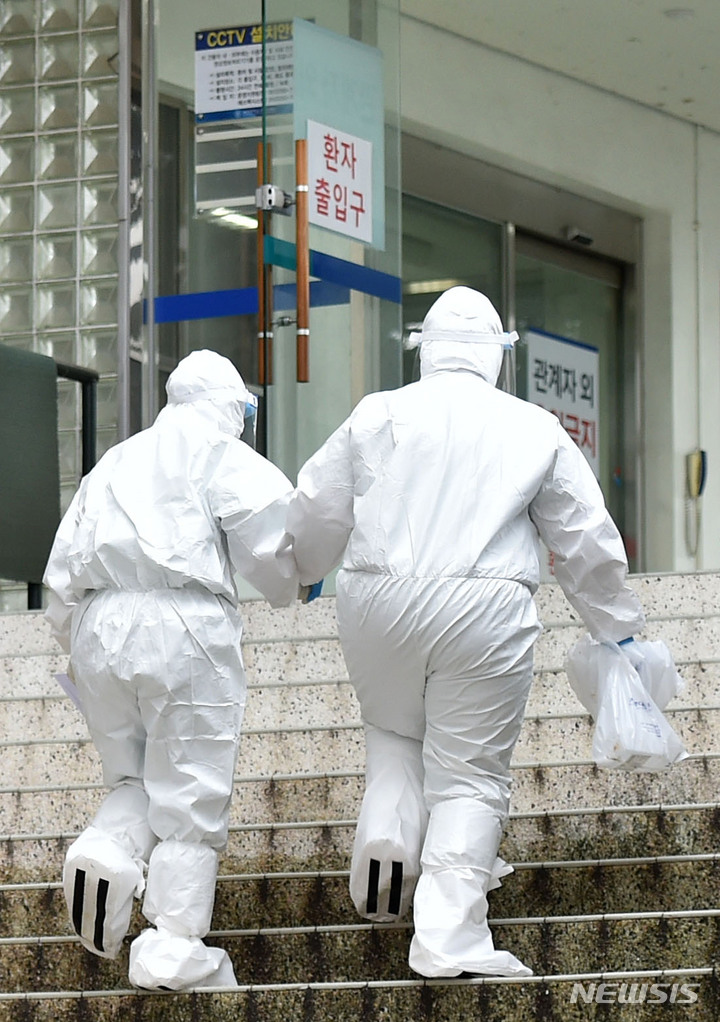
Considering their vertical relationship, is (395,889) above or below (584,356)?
below

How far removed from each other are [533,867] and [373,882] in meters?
0.56

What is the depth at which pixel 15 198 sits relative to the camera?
927 cm

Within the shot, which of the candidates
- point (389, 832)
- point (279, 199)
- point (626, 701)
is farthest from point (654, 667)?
point (279, 199)

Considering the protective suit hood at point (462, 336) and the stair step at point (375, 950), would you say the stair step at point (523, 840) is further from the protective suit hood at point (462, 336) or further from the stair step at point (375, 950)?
the protective suit hood at point (462, 336)

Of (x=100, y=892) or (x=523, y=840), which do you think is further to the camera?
(x=523, y=840)

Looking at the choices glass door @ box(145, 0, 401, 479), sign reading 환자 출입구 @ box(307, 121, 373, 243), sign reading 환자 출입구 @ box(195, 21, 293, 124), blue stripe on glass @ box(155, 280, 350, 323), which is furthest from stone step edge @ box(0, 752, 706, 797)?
sign reading 환자 출입구 @ box(195, 21, 293, 124)

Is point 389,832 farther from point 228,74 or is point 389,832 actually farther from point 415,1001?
point 228,74

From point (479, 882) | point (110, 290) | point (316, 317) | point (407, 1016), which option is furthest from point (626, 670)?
point (110, 290)

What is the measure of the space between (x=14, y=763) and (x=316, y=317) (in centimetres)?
255

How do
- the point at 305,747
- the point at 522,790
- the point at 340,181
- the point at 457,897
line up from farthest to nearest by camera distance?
the point at 340,181 → the point at 305,747 → the point at 522,790 → the point at 457,897

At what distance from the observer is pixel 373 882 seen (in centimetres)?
468

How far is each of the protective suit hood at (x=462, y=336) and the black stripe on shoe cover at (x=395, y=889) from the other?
1234 mm

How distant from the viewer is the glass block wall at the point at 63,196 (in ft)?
29.5

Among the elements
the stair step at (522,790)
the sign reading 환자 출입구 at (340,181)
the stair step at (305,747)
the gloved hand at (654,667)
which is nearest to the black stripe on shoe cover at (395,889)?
the gloved hand at (654,667)
